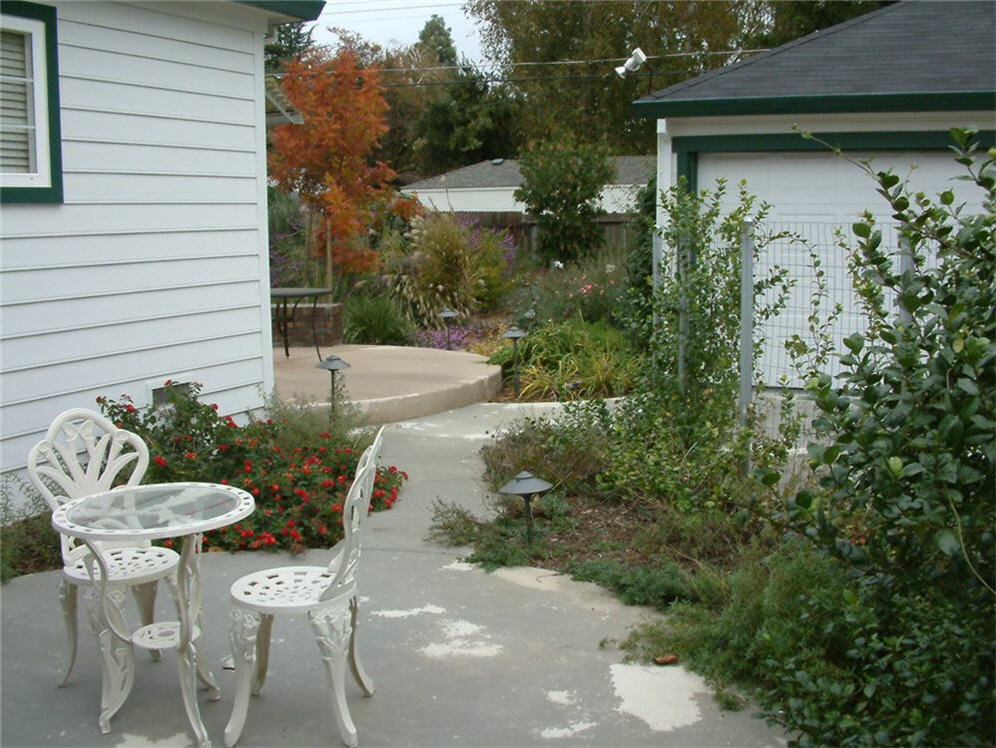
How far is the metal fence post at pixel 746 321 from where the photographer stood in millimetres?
6613

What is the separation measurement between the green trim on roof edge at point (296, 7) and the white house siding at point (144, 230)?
8.6 inches

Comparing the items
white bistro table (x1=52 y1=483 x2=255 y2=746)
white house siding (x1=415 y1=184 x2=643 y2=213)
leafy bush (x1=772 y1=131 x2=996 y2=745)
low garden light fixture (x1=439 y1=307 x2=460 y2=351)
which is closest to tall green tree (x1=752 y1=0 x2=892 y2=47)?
white house siding (x1=415 y1=184 x2=643 y2=213)

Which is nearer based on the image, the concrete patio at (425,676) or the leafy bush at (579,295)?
the concrete patio at (425,676)

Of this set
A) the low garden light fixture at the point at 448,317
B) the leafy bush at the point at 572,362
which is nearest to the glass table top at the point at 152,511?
the leafy bush at the point at 572,362

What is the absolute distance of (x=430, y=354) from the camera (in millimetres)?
12508

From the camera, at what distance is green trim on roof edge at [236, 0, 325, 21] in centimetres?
798

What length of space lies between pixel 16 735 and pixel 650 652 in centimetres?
252

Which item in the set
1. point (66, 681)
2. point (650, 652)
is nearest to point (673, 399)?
point (650, 652)

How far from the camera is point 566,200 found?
19.4m

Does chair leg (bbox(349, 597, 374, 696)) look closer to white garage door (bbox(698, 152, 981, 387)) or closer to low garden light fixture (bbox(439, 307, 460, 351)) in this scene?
white garage door (bbox(698, 152, 981, 387))

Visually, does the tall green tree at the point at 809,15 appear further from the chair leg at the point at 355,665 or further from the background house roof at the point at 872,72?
the chair leg at the point at 355,665

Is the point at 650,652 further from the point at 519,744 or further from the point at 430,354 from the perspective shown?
the point at 430,354

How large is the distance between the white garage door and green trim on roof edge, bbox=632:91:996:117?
17.2 inches

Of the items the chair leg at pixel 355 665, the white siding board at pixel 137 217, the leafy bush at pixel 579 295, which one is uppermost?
the white siding board at pixel 137 217
